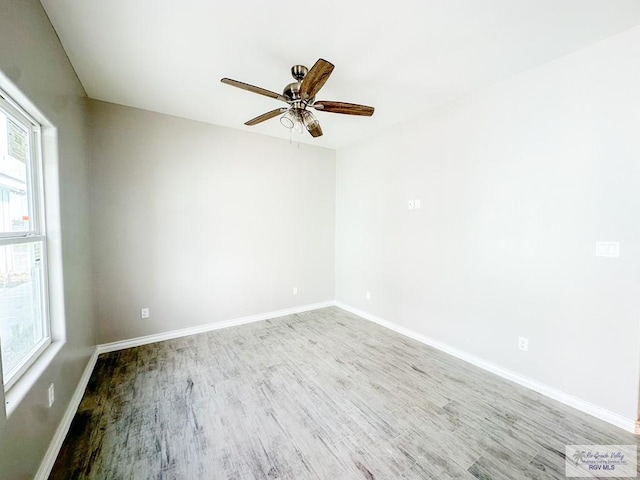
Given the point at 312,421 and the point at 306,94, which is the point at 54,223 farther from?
the point at 312,421

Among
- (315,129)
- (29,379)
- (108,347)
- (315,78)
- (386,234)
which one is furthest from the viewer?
(386,234)

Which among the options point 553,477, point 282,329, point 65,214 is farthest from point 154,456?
point 553,477

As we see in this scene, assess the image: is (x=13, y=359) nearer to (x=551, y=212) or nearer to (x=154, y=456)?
(x=154, y=456)

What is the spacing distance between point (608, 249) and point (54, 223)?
3995mm

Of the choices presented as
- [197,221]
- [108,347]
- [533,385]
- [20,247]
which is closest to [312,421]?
[533,385]

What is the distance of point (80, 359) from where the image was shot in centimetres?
229

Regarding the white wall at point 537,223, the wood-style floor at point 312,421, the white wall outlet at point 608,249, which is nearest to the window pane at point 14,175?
the wood-style floor at point 312,421

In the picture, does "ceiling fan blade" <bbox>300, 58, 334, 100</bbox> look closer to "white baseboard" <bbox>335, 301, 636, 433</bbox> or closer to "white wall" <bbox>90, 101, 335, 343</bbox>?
"white wall" <bbox>90, 101, 335, 343</bbox>

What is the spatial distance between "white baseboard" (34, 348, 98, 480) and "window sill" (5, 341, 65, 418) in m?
0.46

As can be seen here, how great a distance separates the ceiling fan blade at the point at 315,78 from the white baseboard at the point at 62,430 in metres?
2.72

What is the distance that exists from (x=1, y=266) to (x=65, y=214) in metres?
0.80

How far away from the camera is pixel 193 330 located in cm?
347

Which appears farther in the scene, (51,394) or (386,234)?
(386,234)

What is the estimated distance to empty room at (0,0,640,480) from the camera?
161cm
